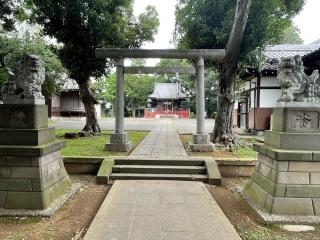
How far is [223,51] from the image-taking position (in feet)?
34.7

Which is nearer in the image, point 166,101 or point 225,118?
point 225,118

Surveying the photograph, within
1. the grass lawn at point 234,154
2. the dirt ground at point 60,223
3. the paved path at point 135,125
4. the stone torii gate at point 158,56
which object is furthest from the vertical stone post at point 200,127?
the paved path at point 135,125

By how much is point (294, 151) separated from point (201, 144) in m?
5.58

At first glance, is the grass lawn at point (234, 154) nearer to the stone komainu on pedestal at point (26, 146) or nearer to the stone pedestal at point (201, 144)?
the stone pedestal at point (201, 144)

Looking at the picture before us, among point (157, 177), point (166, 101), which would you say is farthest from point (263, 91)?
point (166, 101)

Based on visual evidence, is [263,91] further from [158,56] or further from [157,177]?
[157,177]

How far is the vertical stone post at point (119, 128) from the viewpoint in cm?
1057

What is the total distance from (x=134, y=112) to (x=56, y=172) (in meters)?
49.0

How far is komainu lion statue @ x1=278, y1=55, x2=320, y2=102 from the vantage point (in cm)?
554

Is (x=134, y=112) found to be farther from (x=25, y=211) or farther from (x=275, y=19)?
(x=25, y=211)

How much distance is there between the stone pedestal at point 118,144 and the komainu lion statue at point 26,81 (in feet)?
16.1

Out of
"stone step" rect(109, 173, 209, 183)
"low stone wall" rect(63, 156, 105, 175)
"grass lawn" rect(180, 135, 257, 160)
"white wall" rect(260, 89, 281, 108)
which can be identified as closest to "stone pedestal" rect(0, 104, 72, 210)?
"stone step" rect(109, 173, 209, 183)

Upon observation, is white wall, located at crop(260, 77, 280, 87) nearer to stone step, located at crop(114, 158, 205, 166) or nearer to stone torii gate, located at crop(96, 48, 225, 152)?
stone torii gate, located at crop(96, 48, 225, 152)

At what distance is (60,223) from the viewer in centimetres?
497
